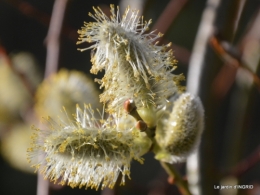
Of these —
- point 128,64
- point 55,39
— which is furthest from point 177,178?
point 55,39

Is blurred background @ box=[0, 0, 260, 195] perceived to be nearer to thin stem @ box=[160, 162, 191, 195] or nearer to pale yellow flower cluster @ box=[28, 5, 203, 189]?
thin stem @ box=[160, 162, 191, 195]

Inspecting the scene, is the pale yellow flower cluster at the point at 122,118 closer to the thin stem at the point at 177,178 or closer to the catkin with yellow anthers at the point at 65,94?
the thin stem at the point at 177,178

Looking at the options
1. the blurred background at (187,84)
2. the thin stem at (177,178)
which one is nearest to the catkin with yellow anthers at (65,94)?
the blurred background at (187,84)

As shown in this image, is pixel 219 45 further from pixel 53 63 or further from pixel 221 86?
pixel 221 86

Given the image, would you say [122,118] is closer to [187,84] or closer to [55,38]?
[187,84]

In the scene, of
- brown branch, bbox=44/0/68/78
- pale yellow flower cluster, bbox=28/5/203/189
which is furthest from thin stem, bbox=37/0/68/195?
pale yellow flower cluster, bbox=28/5/203/189

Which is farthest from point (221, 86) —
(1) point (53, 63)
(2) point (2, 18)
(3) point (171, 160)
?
(2) point (2, 18)
